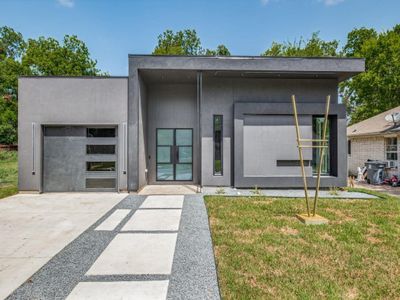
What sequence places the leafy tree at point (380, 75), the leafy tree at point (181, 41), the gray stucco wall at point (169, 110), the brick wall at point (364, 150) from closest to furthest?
the gray stucco wall at point (169, 110)
the brick wall at point (364, 150)
the leafy tree at point (380, 75)
the leafy tree at point (181, 41)

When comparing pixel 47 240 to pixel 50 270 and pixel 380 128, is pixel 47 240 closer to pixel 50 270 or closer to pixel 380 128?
pixel 50 270

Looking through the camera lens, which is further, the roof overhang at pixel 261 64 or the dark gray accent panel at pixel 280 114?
the dark gray accent panel at pixel 280 114

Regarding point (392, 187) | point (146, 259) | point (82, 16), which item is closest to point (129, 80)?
point (146, 259)

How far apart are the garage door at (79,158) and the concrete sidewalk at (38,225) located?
0.41m

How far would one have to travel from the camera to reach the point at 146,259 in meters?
3.51

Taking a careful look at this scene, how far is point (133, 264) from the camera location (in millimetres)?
3359

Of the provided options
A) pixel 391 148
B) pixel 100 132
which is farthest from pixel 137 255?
pixel 391 148

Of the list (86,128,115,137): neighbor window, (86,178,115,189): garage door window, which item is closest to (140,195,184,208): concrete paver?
(86,178,115,189): garage door window

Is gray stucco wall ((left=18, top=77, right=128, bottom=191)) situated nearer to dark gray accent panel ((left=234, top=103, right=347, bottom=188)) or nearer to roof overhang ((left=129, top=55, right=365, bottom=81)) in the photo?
roof overhang ((left=129, top=55, right=365, bottom=81))

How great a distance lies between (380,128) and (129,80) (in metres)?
13.0

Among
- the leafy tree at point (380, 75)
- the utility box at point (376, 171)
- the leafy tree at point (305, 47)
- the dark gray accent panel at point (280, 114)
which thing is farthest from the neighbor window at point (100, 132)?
the leafy tree at point (380, 75)

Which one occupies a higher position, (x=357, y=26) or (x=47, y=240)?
(x=357, y=26)

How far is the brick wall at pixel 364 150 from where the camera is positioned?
12.9m

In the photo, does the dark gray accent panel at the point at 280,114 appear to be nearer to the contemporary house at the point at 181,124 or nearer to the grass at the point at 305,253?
the contemporary house at the point at 181,124
